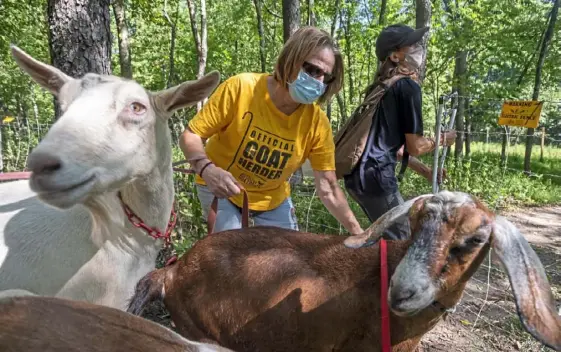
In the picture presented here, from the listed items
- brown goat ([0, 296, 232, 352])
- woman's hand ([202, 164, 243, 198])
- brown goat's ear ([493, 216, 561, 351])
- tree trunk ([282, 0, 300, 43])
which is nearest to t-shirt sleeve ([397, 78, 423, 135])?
brown goat's ear ([493, 216, 561, 351])

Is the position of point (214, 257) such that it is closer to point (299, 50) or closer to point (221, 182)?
point (221, 182)

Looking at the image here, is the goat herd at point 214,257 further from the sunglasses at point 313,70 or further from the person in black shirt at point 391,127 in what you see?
the person in black shirt at point 391,127

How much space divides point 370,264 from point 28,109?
38241mm

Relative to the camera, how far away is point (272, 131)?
10.0 feet

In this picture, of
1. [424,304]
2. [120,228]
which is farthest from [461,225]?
[120,228]

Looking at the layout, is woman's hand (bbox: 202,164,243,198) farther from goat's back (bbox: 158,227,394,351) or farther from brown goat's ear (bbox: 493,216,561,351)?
brown goat's ear (bbox: 493,216,561,351)

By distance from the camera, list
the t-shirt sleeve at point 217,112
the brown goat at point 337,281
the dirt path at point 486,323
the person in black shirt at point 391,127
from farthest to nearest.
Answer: the dirt path at point 486,323, the person in black shirt at point 391,127, the t-shirt sleeve at point 217,112, the brown goat at point 337,281

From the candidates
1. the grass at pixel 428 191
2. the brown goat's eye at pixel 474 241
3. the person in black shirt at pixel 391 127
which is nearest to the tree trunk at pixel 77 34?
the grass at pixel 428 191

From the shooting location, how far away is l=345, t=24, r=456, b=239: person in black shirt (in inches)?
135

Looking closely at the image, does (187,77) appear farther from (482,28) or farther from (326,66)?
(326,66)

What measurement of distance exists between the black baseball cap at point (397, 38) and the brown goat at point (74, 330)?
10.1 ft

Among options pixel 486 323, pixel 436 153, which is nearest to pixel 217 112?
pixel 436 153

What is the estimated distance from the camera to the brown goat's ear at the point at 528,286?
73.9 inches

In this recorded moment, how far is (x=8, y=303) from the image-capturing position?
1.15 m
